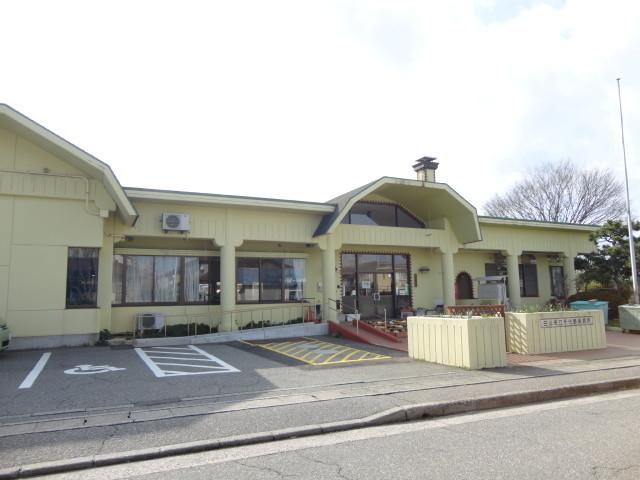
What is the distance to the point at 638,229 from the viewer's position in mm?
20156

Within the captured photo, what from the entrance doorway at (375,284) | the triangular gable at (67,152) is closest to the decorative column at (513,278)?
the entrance doorway at (375,284)

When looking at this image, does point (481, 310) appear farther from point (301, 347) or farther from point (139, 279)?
point (139, 279)

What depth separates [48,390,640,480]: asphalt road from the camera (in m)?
4.63

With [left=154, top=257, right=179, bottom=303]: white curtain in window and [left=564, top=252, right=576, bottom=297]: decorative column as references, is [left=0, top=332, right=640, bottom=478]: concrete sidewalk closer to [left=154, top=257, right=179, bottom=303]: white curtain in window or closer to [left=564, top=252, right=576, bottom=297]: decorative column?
[left=154, top=257, right=179, bottom=303]: white curtain in window

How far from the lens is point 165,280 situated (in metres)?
17.2

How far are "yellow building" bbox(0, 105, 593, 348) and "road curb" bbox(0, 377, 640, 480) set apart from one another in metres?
10.2

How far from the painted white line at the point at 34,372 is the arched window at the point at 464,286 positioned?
1771cm

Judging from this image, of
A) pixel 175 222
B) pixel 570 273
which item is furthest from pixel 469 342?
pixel 570 273

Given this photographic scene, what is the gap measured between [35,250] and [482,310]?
1338 centimetres

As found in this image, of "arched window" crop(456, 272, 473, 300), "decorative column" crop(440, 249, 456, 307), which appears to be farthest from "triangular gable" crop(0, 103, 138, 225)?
"arched window" crop(456, 272, 473, 300)

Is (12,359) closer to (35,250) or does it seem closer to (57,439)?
→ (35,250)

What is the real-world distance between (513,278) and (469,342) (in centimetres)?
1366

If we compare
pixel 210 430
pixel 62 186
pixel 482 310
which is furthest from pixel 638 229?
pixel 62 186

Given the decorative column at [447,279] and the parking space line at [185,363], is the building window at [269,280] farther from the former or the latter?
the decorative column at [447,279]
